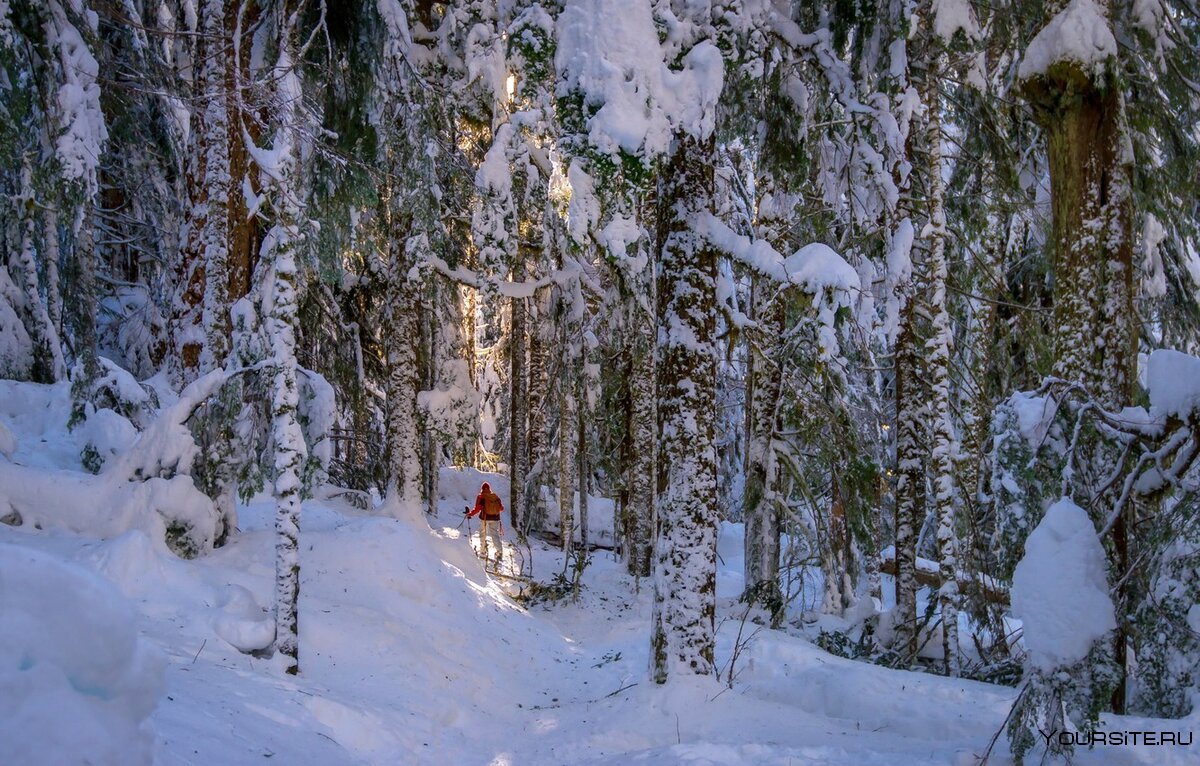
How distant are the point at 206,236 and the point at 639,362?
7.77m

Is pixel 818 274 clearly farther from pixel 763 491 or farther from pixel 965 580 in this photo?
pixel 965 580

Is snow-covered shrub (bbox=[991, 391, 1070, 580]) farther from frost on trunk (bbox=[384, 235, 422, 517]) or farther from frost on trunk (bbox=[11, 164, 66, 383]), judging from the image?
frost on trunk (bbox=[11, 164, 66, 383])

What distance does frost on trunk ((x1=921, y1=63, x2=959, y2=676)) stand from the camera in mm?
9031

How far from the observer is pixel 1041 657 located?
14.3 feet

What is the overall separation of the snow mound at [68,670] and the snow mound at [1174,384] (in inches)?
203

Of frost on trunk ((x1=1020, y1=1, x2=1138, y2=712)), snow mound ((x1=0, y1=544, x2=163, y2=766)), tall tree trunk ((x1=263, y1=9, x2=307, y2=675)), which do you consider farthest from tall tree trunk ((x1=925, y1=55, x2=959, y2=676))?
snow mound ((x1=0, y1=544, x2=163, y2=766))

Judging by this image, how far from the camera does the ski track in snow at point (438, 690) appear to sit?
Answer: 5207 millimetres

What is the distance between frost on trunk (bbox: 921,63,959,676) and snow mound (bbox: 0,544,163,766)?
863cm

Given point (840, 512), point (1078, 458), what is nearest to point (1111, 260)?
point (1078, 458)

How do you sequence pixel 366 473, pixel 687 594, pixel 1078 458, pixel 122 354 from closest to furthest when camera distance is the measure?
pixel 1078 458 → pixel 687 594 → pixel 122 354 → pixel 366 473

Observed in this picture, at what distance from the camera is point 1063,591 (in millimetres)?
4289

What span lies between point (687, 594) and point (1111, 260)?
4.42m

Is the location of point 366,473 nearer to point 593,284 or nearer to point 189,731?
point 593,284

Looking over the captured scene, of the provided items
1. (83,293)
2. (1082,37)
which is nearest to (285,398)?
(1082,37)
